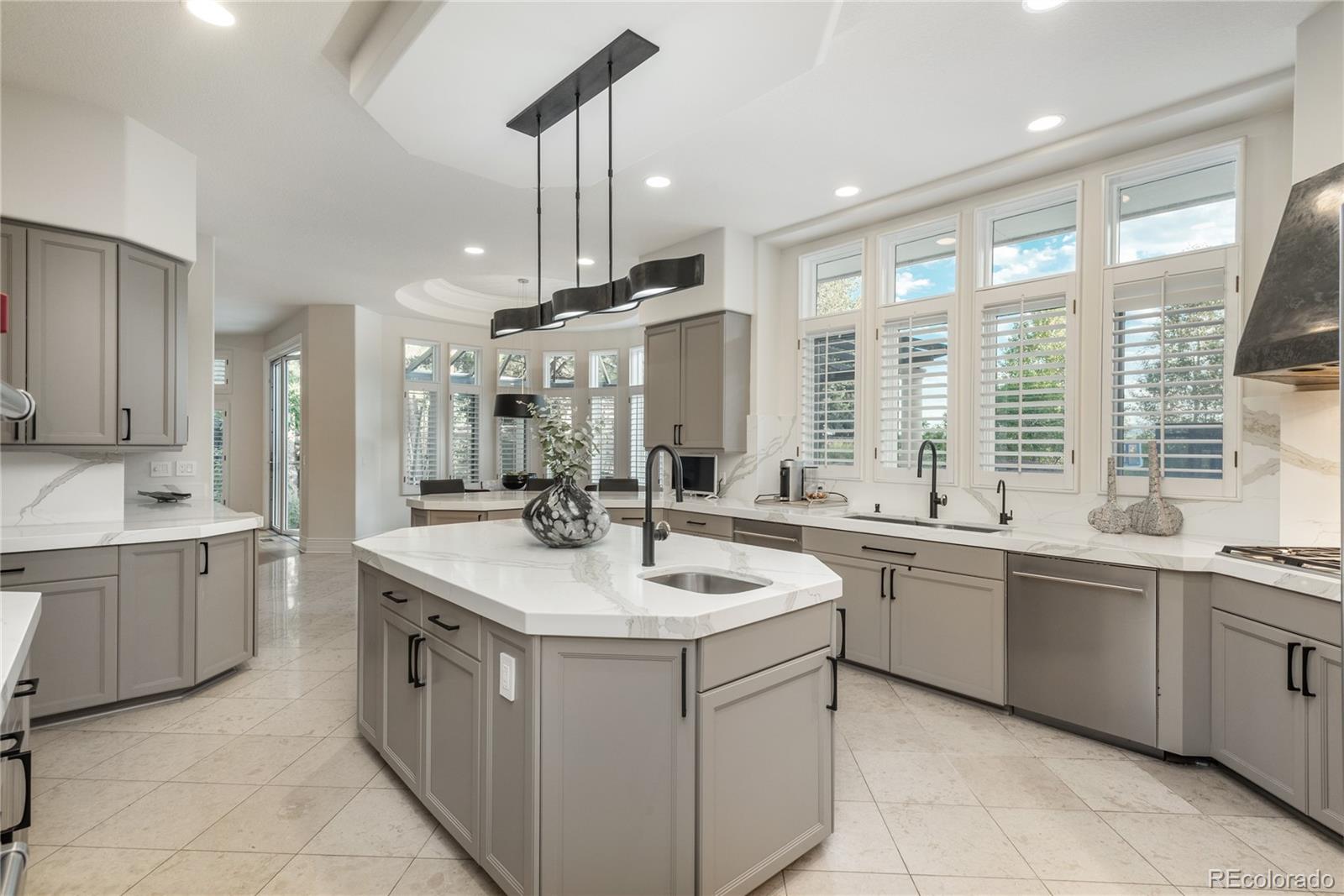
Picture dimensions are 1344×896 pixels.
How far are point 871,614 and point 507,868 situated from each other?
99.1 inches

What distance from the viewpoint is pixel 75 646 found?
295cm

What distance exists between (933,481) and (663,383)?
231cm

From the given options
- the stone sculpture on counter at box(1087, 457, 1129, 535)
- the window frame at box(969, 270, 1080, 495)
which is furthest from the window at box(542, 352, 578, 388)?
the stone sculpture on counter at box(1087, 457, 1129, 535)

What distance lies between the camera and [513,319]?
3.32 m

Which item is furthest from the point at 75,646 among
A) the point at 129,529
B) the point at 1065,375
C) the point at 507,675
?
the point at 1065,375

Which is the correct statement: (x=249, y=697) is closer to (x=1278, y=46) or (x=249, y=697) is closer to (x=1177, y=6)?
(x=1177, y=6)

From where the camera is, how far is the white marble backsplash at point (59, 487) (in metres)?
3.15

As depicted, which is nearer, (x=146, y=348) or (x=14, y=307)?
(x=14, y=307)

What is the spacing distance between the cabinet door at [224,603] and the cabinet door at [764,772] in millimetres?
3013

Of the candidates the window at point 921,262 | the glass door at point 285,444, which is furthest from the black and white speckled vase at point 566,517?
the glass door at point 285,444

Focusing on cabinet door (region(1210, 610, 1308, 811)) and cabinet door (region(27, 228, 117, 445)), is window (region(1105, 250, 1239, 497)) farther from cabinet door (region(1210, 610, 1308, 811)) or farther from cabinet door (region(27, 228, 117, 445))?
Answer: cabinet door (region(27, 228, 117, 445))

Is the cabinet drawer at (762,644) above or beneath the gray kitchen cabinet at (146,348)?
beneath

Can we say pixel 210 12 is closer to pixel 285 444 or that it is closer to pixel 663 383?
pixel 663 383

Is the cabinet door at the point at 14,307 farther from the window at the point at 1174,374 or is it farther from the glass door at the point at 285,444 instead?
the glass door at the point at 285,444
